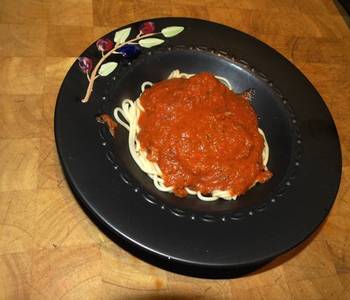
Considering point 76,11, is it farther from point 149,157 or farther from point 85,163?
point 85,163

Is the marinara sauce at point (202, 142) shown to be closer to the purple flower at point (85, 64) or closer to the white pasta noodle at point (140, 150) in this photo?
the white pasta noodle at point (140, 150)

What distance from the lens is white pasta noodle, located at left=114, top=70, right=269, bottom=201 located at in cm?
184

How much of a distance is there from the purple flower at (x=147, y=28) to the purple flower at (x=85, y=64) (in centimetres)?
37

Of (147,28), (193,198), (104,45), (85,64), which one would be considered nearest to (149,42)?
(147,28)

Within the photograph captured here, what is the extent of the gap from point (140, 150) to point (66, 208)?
0.44 meters

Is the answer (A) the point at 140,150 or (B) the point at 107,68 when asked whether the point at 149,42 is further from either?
(A) the point at 140,150

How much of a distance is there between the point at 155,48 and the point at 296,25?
51.8 inches

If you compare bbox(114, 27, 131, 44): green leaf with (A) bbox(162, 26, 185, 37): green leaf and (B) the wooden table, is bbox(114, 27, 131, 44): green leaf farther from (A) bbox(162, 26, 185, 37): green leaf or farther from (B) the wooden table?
(B) the wooden table

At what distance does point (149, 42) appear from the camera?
2021mm

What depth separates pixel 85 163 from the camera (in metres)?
1.53

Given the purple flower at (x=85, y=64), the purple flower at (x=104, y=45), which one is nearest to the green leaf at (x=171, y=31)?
the purple flower at (x=104, y=45)

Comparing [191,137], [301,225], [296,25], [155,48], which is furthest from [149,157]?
[296,25]

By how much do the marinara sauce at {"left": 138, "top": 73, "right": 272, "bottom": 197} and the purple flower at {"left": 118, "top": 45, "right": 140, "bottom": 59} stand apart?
0.26 meters

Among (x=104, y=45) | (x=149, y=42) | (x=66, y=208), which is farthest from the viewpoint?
(x=149, y=42)
